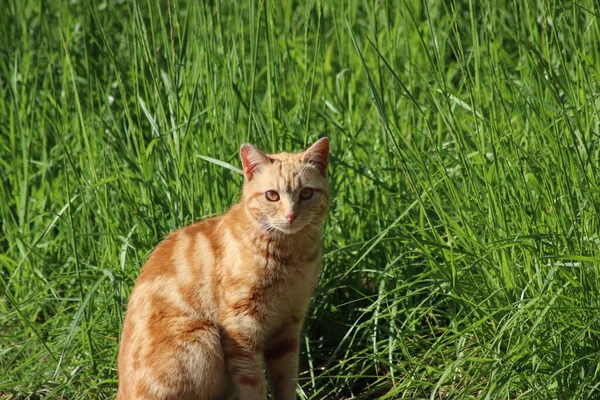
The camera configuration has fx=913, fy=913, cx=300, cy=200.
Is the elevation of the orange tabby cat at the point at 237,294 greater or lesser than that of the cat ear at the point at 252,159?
lesser

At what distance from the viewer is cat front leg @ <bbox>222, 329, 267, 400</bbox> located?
2.83 meters

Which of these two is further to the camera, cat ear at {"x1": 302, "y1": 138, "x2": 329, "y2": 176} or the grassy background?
cat ear at {"x1": 302, "y1": 138, "x2": 329, "y2": 176}

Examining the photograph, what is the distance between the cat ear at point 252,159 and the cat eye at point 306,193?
15 cm

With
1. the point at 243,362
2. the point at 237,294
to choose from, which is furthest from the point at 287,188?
the point at 243,362

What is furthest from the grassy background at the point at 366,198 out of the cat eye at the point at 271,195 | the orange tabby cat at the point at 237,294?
the cat eye at the point at 271,195

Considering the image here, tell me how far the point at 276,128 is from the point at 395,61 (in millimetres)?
672

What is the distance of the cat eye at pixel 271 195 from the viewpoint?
2.92 meters

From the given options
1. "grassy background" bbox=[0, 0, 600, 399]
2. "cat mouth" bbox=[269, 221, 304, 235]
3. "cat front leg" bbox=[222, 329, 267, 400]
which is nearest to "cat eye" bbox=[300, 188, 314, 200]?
"cat mouth" bbox=[269, 221, 304, 235]

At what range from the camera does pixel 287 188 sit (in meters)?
2.90

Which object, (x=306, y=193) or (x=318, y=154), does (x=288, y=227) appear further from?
(x=318, y=154)

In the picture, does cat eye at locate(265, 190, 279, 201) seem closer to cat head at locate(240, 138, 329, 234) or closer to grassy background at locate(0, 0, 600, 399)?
cat head at locate(240, 138, 329, 234)

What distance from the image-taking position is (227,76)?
340 centimetres

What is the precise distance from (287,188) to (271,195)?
2.4 inches

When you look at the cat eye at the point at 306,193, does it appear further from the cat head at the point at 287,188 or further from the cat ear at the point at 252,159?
the cat ear at the point at 252,159
